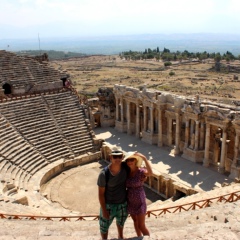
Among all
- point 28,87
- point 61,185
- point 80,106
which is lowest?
point 61,185

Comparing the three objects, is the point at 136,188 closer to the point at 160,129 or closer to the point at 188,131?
the point at 188,131

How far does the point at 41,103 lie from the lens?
100 ft

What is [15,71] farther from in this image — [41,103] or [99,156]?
[99,156]

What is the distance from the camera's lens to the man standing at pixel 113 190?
298 inches

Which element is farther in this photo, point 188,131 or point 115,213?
point 188,131

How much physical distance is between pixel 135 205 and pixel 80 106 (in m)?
24.6

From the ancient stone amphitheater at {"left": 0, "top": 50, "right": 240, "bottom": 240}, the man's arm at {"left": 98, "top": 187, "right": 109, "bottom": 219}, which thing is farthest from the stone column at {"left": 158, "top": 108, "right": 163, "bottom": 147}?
the man's arm at {"left": 98, "top": 187, "right": 109, "bottom": 219}

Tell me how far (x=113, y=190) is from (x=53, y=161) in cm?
1894

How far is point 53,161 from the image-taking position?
84.4 ft

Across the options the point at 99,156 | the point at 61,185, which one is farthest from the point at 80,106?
the point at 61,185

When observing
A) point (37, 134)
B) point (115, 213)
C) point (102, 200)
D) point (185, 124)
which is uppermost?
point (102, 200)

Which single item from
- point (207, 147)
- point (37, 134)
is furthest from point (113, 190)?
point (37, 134)

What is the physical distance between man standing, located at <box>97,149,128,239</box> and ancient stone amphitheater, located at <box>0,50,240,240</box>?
→ 49.1 inches

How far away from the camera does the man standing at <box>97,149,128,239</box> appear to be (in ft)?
24.8
